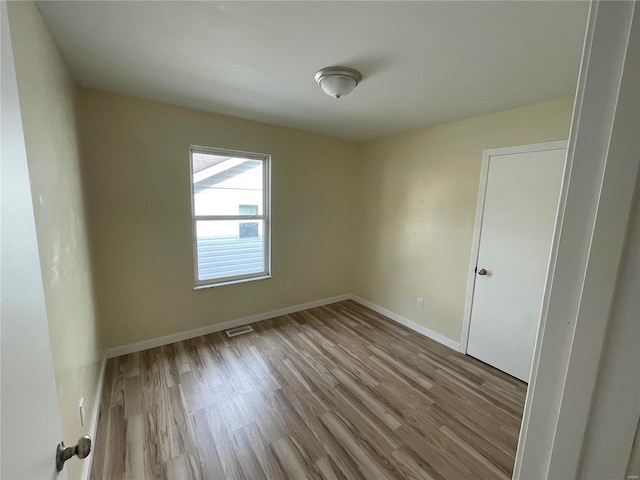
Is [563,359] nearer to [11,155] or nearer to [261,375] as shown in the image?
[11,155]

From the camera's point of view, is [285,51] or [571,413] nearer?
[571,413]

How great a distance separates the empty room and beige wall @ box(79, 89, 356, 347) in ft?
0.07

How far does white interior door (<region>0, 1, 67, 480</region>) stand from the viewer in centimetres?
44

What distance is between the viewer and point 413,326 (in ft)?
10.7

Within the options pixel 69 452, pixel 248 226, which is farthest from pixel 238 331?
pixel 69 452

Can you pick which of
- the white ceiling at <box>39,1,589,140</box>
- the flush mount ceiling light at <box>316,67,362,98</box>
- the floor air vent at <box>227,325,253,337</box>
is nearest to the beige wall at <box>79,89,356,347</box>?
the floor air vent at <box>227,325,253,337</box>

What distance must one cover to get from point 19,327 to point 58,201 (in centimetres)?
120

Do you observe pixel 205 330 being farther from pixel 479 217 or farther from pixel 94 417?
pixel 479 217

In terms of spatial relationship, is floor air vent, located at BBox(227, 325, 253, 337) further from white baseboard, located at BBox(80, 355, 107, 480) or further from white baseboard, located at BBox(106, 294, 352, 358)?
white baseboard, located at BBox(80, 355, 107, 480)

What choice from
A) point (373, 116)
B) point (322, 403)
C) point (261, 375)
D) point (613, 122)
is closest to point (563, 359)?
point (613, 122)

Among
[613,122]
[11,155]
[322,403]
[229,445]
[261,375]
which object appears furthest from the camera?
[261,375]

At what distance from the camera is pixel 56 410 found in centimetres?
68

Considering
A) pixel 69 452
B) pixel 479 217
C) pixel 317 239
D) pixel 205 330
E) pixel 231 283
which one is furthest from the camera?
pixel 317 239

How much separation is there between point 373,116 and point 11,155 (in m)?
2.65
